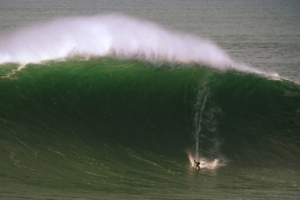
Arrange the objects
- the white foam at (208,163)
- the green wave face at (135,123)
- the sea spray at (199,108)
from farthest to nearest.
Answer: the sea spray at (199,108)
the white foam at (208,163)
the green wave face at (135,123)

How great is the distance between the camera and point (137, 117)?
1418 centimetres

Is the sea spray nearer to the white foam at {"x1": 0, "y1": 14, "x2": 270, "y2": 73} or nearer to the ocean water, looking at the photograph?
the ocean water

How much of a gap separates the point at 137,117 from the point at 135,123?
1.03 feet

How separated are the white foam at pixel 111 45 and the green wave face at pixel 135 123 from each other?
24.9 inches

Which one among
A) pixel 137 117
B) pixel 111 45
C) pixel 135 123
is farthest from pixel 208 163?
pixel 111 45

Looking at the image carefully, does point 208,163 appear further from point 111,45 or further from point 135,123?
point 111,45

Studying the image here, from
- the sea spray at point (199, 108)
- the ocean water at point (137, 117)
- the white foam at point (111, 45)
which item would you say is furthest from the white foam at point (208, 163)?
the white foam at point (111, 45)

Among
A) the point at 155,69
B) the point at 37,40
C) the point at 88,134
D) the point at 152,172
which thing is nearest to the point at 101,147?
the point at 88,134

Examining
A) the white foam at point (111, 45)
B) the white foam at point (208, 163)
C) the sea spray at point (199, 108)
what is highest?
the white foam at point (111, 45)

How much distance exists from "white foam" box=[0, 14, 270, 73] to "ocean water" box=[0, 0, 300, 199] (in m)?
0.04

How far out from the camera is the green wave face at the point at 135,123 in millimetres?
11648

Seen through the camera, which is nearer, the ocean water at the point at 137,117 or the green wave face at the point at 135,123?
the ocean water at the point at 137,117

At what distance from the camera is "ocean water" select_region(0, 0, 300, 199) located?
11.3 metres

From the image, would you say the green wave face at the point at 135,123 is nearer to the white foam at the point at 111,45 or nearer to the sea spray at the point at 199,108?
the sea spray at the point at 199,108
